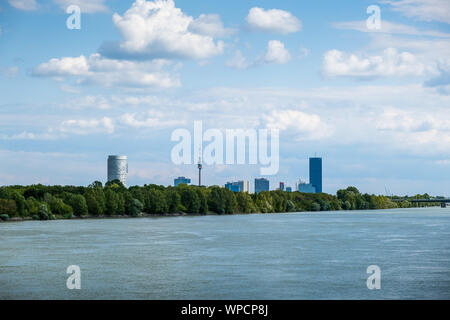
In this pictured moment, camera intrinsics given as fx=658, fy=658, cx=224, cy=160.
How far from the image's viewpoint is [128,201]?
337 ft

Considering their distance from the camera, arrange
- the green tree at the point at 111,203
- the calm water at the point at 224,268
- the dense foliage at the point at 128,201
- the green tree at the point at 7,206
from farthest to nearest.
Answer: the green tree at the point at 111,203 < the dense foliage at the point at 128,201 < the green tree at the point at 7,206 < the calm water at the point at 224,268

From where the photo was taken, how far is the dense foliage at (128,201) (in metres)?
85.9

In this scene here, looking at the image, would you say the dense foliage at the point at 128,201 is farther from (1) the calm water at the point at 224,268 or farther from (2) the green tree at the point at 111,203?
(1) the calm water at the point at 224,268

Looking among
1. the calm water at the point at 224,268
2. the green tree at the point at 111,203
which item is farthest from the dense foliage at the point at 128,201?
the calm water at the point at 224,268

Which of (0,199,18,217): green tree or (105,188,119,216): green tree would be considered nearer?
(0,199,18,217): green tree

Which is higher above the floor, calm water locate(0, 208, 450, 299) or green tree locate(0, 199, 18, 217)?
green tree locate(0, 199, 18, 217)

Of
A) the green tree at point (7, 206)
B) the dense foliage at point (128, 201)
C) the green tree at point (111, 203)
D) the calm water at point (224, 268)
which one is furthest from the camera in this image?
the green tree at point (111, 203)

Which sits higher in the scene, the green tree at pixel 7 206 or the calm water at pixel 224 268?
the green tree at pixel 7 206

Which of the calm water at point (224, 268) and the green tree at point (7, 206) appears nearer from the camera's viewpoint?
the calm water at point (224, 268)

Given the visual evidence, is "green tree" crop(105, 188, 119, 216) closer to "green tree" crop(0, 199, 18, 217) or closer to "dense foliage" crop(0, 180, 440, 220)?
"dense foliage" crop(0, 180, 440, 220)

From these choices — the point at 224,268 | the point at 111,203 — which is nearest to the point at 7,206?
the point at 111,203

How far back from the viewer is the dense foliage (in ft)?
282

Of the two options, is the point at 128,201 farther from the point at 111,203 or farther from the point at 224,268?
the point at 224,268

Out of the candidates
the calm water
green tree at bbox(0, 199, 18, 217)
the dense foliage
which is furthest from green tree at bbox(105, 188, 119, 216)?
the calm water
